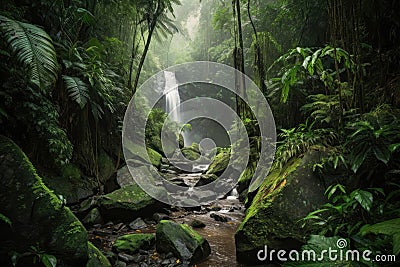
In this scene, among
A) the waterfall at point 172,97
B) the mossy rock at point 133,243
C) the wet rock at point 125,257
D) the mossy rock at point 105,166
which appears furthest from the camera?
the waterfall at point 172,97

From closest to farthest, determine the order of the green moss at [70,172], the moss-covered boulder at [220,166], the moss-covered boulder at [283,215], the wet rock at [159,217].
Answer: the moss-covered boulder at [283,215]
the wet rock at [159,217]
the green moss at [70,172]
the moss-covered boulder at [220,166]

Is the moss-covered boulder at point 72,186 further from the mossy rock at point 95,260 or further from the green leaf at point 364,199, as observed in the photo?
the green leaf at point 364,199

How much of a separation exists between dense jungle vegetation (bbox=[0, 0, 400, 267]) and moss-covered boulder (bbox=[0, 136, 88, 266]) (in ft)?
0.12

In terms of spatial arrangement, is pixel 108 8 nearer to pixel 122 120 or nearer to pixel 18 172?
pixel 122 120

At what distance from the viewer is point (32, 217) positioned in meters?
2.36

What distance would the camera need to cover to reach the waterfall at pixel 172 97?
1705 centimetres

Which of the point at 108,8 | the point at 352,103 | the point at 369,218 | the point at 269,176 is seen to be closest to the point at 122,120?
the point at 108,8

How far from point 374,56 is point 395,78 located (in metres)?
0.89

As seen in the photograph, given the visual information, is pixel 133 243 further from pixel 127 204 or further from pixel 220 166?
pixel 220 166

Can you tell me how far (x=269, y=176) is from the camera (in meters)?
4.32

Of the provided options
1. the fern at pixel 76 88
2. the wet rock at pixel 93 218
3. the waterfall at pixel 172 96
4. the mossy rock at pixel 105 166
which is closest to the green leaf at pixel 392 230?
the wet rock at pixel 93 218

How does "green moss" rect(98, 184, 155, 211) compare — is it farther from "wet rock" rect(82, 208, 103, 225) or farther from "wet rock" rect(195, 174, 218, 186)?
"wet rock" rect(195, 174, 218, 186)

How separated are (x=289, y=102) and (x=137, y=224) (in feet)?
13.6

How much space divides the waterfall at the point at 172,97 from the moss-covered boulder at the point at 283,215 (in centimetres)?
1371
